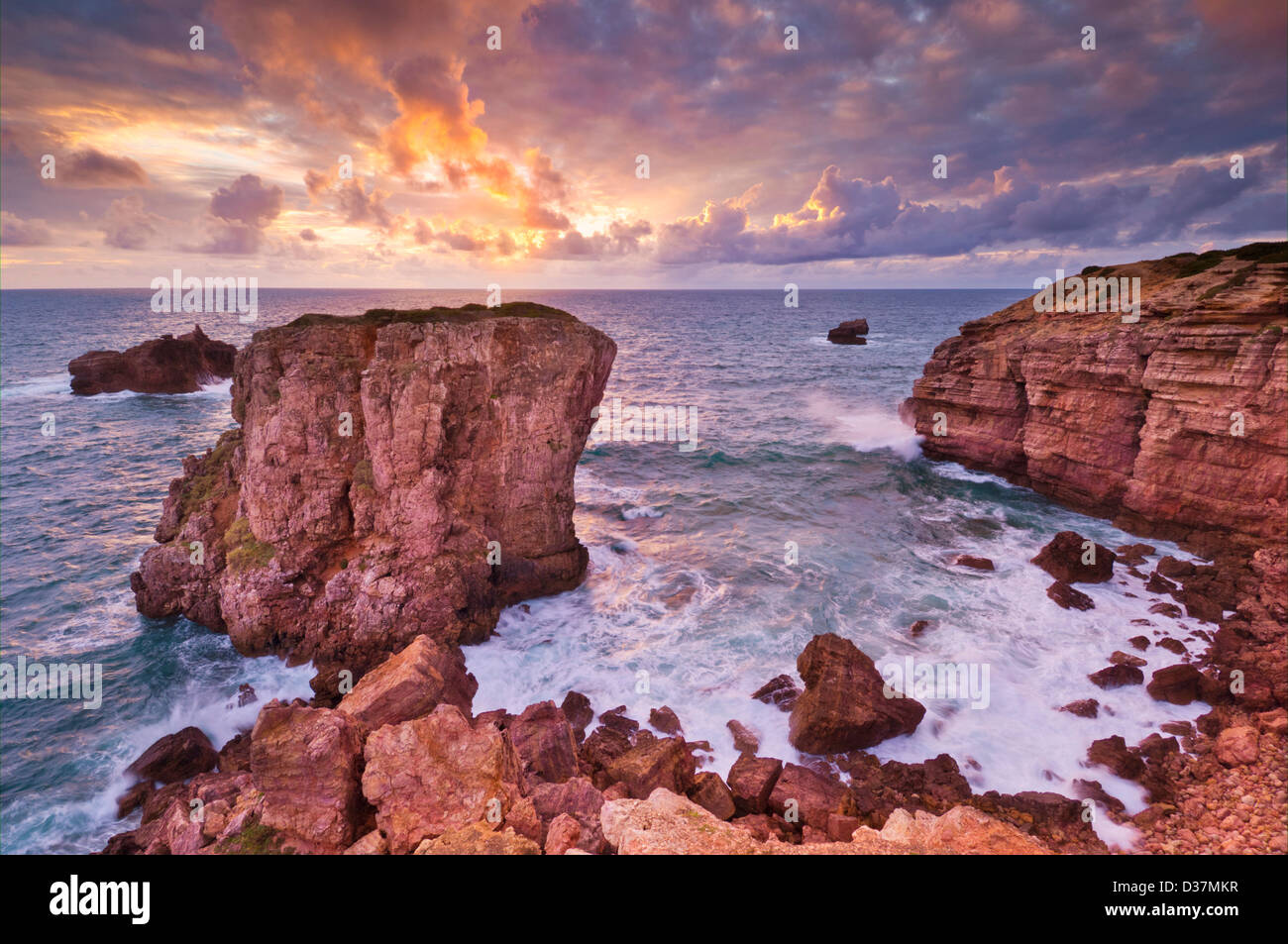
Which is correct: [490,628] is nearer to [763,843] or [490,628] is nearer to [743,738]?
[743,738]

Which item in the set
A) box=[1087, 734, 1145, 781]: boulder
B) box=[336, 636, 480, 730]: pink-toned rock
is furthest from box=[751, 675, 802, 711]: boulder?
box=[336, 636, 480, 730]: pink-toned rock

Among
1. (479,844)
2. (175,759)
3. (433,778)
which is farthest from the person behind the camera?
(175,759)

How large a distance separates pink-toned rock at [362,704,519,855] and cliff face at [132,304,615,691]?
40.4 ft

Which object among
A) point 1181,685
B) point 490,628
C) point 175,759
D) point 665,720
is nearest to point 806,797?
point 665,720

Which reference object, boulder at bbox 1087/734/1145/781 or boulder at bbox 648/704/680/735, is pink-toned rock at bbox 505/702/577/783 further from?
boulder at bbox 1087/734/1145/781

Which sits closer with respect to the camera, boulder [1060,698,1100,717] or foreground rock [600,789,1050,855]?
foreground rock [600,789,1050,855]

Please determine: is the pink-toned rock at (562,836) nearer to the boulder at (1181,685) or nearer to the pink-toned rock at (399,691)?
the pink-toned rock at (399,691)

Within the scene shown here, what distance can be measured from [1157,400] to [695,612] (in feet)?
86.7

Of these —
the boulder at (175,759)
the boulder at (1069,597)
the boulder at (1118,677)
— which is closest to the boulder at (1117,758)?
the boulder at (1118,677)

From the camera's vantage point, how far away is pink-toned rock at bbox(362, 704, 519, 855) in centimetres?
901

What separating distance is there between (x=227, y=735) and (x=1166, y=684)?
106 ft

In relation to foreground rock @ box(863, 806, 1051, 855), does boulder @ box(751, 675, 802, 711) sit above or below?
below

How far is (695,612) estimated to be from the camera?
82.5 feet
